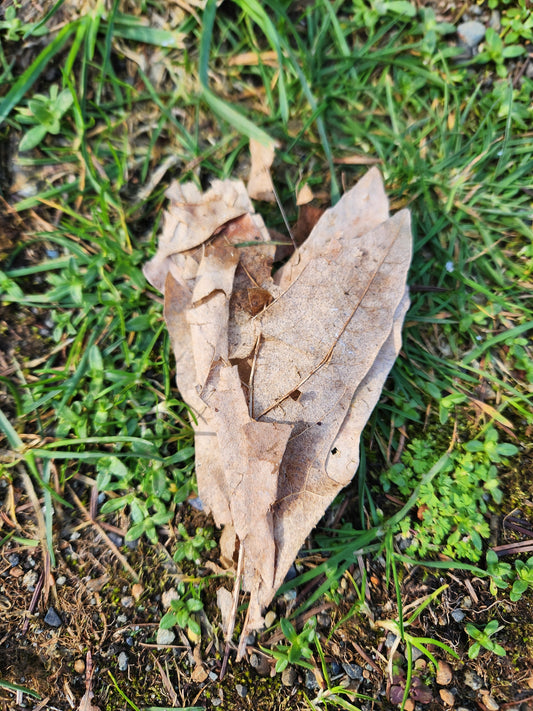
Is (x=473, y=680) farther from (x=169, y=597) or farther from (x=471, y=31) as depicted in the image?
(x=471, y=31)

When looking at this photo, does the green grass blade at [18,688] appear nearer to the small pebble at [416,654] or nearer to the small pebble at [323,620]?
the small pebble at [323,620]

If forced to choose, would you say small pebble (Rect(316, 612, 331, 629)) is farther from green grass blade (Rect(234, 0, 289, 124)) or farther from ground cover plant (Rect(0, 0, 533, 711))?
green grass blade (Rect(234, 0, 289, 124))

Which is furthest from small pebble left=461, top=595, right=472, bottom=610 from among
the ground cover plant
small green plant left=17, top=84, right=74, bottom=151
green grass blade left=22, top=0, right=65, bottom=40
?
green grass blade left=22, top=0, right=65, bottom=40

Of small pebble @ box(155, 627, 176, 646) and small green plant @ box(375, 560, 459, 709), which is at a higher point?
small pebble @ box(155, 627, 176, 646)

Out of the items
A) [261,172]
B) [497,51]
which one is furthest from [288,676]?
[497,51]

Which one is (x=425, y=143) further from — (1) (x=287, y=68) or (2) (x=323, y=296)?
(2) (x=323, y=296)

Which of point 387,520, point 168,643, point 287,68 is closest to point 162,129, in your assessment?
point 287,68
